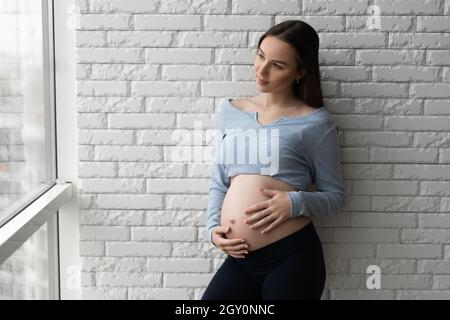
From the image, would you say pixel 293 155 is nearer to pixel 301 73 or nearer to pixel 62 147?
pixel 301 73

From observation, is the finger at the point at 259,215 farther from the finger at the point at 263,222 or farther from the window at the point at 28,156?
the window at the point at 28,156

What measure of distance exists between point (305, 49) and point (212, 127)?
Result: 461 millimetres

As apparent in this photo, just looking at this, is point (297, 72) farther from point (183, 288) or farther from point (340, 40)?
point (183, 288)

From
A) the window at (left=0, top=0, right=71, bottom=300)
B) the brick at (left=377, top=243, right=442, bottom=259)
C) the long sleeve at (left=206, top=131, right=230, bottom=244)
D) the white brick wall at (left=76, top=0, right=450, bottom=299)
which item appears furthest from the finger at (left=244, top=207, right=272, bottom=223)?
the window at (left=0, top=0, right=71, bottom=300)

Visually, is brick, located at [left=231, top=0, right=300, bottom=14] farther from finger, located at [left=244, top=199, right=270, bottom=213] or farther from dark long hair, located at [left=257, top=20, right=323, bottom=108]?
finger, located at [left=244, top=199, right=270, bottom=213]

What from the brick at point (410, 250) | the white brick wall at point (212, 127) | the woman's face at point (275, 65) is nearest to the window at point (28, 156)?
the white brick wall at point (212, 127)

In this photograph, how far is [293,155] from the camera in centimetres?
183

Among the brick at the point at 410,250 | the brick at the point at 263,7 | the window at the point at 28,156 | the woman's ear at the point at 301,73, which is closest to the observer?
the window at the point at 28,156

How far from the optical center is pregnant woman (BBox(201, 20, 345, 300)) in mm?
1794

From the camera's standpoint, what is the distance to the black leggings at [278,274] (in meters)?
1.78

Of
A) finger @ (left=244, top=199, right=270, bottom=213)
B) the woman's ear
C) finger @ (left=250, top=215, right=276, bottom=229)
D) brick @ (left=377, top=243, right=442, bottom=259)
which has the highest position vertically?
the woman's ear

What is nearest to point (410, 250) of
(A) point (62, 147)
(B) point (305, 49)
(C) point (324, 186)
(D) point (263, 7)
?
(C) point (324, 186)

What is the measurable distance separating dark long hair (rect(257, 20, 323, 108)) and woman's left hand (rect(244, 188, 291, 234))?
0.36m

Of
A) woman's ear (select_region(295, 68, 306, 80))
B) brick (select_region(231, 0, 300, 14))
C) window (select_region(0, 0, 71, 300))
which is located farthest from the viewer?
brick (select_region(231, 0, 300, 14))
